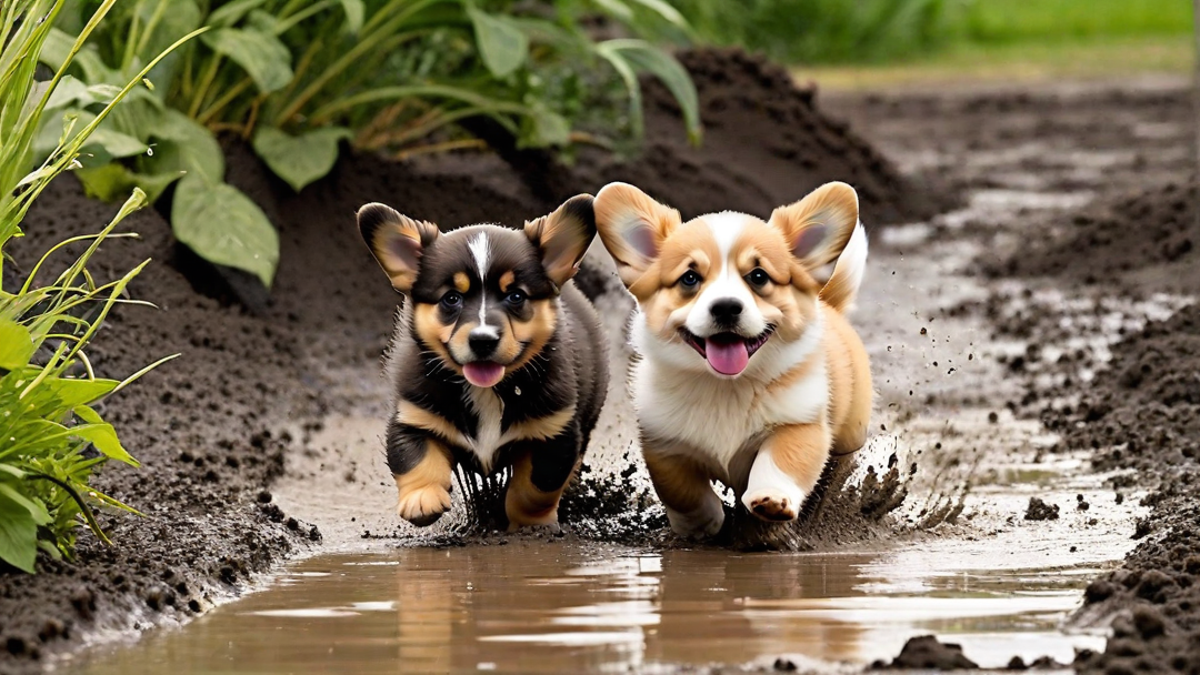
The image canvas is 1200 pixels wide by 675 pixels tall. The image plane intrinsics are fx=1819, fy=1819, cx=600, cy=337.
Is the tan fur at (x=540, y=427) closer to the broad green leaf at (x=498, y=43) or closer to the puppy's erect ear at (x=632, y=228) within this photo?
the puppy's erect ear at (x=632, y=228)

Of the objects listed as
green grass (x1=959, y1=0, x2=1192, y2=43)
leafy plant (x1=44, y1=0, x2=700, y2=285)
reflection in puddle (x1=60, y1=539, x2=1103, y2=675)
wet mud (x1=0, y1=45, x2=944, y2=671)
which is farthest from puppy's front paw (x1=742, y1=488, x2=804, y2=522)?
green grass (x1=959, y1=0, x2=1192, y2=43)

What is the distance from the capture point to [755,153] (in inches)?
507

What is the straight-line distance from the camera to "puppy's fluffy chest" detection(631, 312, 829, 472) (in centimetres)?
563

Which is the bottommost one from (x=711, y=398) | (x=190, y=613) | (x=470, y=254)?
(x=190, y=613)

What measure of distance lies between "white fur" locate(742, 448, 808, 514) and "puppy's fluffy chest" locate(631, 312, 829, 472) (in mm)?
116

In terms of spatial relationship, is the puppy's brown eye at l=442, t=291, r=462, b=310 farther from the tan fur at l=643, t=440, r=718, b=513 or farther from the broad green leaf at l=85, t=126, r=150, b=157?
the broad green leaf at l=85, t=126, r=150, b=157

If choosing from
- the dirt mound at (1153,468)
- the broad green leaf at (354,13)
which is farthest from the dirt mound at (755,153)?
the dirt mound at (1153,468)

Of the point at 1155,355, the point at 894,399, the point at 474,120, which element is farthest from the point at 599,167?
the point at 1155,355

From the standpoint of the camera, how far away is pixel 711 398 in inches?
223

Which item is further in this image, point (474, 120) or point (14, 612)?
point (474, 120)

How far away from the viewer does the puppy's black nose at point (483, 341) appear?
562 cm

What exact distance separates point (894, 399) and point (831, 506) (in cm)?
247

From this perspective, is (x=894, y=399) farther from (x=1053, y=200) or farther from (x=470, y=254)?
(x=1053, y=200)

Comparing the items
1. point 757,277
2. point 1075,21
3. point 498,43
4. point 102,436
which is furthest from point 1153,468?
point 1075,21
